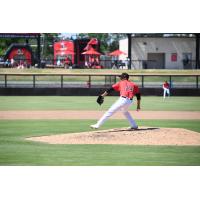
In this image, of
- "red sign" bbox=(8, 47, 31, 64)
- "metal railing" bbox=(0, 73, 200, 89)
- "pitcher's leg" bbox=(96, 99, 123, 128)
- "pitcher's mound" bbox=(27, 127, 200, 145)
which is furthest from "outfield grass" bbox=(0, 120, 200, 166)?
"red sign" bbox=(8, 47, 31, 64)

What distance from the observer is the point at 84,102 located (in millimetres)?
16812

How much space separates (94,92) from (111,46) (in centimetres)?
68

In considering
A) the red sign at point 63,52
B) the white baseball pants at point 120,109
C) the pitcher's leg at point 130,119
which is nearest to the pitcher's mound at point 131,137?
the pitcher's leg at point 130,119

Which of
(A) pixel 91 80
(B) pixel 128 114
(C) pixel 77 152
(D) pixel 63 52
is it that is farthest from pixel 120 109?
(D) pixel 63 52

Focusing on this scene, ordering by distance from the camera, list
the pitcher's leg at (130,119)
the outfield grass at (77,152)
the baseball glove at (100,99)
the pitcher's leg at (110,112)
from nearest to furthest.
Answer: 1. the outfield grass at (77,152)
2. the baseball glove at (100,99)
3. the pitcher's leg at (110,112)
4. the pitcher's leg at (130,119)

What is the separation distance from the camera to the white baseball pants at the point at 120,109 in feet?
50.6

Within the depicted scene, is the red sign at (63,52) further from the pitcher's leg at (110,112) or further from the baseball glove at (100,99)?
the pitcher's leg at (110,112)

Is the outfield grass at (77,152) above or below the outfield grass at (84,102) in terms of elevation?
below

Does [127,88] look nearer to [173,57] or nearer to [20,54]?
[173,57]

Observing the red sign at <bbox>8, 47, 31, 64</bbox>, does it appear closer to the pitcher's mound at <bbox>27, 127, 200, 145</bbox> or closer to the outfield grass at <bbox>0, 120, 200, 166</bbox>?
the outfield grass at <bbox>0, 120, 200, 166</bbox>

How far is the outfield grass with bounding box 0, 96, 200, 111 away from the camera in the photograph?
15060 millimetres

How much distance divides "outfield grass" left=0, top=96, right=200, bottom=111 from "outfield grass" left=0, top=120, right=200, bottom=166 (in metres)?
0.19
